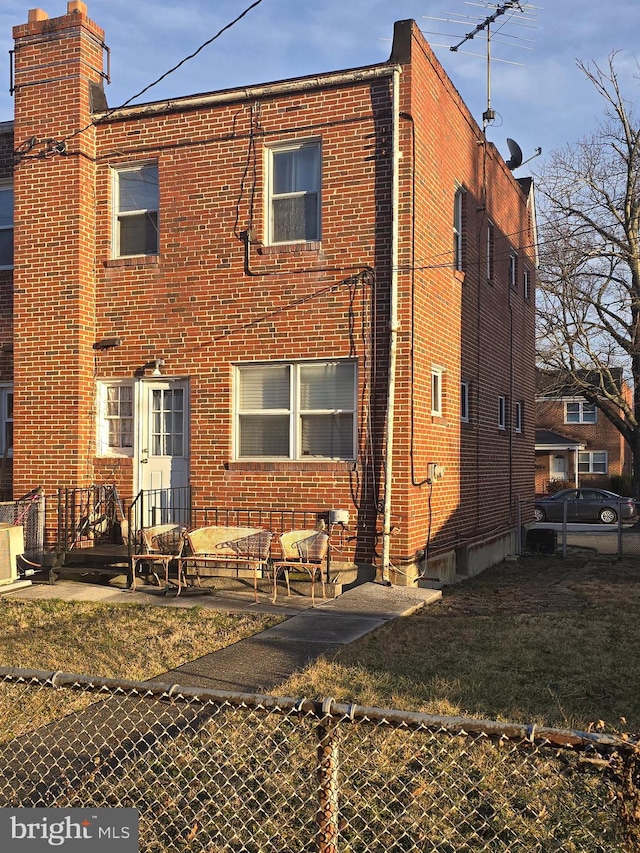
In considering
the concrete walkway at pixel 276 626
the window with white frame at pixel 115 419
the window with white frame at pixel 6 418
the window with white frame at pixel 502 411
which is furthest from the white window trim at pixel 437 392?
the window with white frame at pixel 6 418

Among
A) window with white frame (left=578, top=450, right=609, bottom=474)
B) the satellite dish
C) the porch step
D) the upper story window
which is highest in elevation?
the satellite dish

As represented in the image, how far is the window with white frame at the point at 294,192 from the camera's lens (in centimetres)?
1226

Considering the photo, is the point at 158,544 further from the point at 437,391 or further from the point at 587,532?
the point at 587,532

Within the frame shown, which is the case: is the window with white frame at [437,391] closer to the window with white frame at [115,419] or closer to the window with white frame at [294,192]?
the window with white frame at [294,192]

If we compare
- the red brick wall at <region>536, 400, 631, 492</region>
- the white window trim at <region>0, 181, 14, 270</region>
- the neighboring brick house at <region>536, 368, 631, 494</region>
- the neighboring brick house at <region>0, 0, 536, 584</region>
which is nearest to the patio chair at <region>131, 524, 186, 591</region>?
the neighboring brick house at <region>0, 0, 536, 584</region>

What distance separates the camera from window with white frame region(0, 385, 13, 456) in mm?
13883

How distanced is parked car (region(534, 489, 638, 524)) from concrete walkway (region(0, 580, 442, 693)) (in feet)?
74.2

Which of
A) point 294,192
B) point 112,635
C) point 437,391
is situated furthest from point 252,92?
point 112,635

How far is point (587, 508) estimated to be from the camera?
32.6 metres

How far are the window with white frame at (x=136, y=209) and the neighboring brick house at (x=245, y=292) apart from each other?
32 millimetres

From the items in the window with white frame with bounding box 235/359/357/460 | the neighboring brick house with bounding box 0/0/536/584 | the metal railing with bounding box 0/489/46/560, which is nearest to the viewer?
the neighboring brick house with bounding box 0/0/536/584

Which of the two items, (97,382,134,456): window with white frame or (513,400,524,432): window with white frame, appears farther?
(513,400,524,432): window with white frame

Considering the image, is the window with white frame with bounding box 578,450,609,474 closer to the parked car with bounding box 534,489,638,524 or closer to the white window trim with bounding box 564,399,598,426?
the white window trim with bounding box 564,399,598,426

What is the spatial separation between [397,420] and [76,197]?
6015mm
